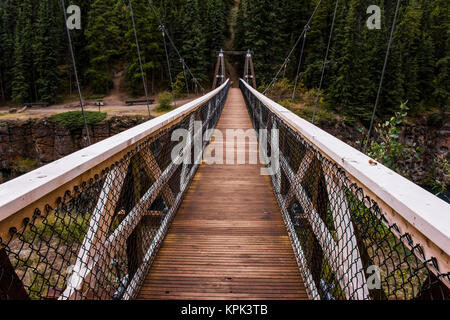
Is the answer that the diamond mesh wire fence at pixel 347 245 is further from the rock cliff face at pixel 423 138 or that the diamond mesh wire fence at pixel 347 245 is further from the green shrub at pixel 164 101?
the rock cliff face at pixel 423 138

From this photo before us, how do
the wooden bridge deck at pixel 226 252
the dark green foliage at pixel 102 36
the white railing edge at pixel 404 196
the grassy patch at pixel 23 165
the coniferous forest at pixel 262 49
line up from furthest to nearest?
the dark green foliage at pixel 102 36 < the coniferous forest at pixel 262 49 < the grassy patch at pixel 23 165 < the wooden bridge deck at pixel 226 252 < the white railing edge at pixel 404 196

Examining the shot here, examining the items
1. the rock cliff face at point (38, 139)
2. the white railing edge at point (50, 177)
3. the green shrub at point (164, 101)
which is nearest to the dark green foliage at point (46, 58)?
the rock cliff face at point (38, 139)

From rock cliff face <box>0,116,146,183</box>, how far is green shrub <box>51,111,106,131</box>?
1.02ft

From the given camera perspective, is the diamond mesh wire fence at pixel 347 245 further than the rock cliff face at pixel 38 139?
No

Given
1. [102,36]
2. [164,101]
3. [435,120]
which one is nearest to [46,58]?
[102,36]

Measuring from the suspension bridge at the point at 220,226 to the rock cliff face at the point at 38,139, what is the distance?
1858 cm

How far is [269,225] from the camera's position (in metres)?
2.39

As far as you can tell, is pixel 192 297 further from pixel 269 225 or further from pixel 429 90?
pixel 429 90

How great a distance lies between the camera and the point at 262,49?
29484 mm

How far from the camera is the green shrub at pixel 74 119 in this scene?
2025 cm

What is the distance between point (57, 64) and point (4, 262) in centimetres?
3729

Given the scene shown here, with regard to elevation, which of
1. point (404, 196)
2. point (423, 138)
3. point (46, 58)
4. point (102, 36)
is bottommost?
point (423, 138)

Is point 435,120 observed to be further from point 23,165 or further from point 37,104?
point 37,104

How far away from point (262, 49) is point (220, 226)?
98.9 ft
